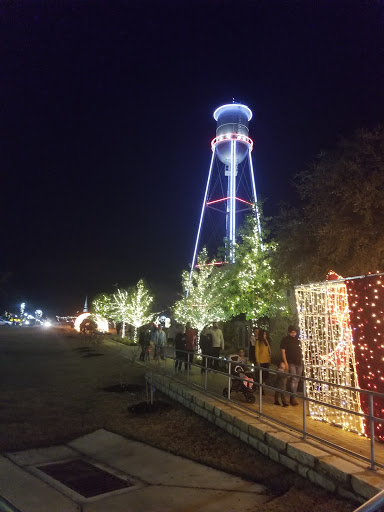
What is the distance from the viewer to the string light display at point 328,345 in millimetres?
6965

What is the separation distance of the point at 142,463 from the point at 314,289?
4.53 metres

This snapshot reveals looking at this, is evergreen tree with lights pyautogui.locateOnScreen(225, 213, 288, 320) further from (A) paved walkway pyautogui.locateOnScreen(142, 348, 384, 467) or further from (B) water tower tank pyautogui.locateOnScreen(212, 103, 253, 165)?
(B) water tower tank pyautogui.locateOnScreen(212, 103, 253, 165)

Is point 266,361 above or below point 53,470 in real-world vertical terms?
above

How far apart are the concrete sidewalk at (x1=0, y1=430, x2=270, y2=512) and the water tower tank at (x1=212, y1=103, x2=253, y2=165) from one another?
33.6m

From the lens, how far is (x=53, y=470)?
17.7 feet

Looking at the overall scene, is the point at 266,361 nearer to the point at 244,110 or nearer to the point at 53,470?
the point at 53,470

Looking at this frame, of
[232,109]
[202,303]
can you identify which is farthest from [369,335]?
[232,109]

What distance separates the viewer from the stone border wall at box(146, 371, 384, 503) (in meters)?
4.22

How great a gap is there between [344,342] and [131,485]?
14.2 feet

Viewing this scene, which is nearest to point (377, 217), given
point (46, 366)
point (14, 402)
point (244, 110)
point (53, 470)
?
point (53, 470)

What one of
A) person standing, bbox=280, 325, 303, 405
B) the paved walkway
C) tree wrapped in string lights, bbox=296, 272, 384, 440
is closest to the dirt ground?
the paved walkway

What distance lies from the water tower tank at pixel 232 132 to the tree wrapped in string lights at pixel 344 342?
30.8 m

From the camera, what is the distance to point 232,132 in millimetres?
36844

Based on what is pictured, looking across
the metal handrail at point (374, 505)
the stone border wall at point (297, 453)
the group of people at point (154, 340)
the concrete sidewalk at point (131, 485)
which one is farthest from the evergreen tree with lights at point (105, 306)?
the metal handrail at point (374, 505)
